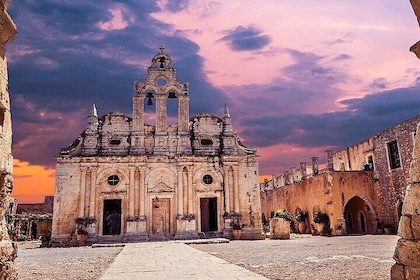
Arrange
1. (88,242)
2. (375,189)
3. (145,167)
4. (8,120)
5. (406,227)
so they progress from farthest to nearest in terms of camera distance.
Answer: (375,189)
(145,167)
(88,242)
(8,120)
(406,227)

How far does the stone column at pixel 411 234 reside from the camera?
373 cm

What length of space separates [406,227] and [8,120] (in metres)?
4.66

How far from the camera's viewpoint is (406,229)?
154 inches

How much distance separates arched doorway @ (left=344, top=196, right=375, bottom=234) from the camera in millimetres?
26859

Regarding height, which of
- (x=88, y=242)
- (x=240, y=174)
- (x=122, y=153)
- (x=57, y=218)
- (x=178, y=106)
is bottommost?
(x=88, y=242)

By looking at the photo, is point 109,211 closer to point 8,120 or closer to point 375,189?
point 375,189

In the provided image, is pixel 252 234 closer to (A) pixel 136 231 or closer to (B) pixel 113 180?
(A) pixel 136 231

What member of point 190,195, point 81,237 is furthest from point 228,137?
point 81,237

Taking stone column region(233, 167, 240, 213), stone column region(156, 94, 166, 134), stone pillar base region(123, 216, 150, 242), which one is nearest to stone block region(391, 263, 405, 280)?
stone pillar base region(123, 216, 150, 242)

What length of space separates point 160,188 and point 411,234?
20819 millimetres

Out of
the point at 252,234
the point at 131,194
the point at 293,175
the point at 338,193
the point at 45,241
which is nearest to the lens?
the point at 45,241

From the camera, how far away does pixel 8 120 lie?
4180mm

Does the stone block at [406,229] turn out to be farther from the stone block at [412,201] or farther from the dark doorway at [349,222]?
the dark doorway at [349,222]

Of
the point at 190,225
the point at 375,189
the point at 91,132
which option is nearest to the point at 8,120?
the point at 190,225
